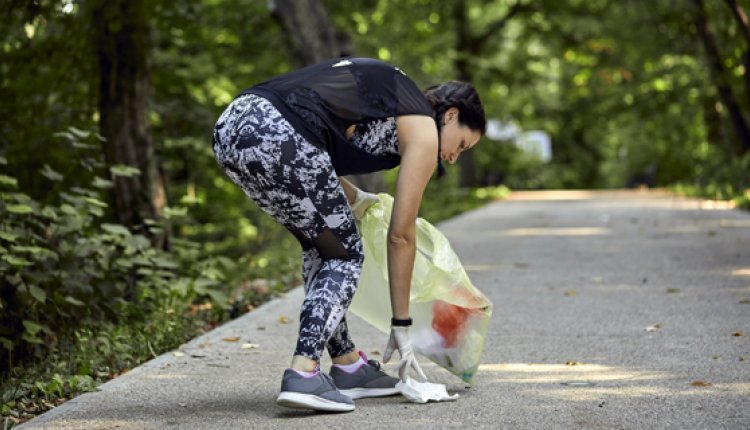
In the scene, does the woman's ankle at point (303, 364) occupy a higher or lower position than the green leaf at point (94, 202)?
lower

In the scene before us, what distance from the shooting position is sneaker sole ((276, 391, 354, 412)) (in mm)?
4309

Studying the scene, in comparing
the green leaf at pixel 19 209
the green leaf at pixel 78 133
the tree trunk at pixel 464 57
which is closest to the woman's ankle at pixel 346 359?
the green leaf at pixel 19 209

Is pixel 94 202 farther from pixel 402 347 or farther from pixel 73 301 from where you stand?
pixel 402 347

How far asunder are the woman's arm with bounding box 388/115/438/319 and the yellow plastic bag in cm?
46

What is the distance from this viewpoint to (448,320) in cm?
502

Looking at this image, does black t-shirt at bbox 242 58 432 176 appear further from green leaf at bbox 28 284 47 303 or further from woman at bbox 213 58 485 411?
green leaf at bbox 28 284 47 303

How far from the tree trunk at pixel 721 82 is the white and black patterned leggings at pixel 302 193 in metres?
20.3

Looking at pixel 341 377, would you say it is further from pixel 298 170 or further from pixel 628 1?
pixel 628 1

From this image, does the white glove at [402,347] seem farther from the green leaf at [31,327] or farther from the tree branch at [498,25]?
the tree branch at [498,25]

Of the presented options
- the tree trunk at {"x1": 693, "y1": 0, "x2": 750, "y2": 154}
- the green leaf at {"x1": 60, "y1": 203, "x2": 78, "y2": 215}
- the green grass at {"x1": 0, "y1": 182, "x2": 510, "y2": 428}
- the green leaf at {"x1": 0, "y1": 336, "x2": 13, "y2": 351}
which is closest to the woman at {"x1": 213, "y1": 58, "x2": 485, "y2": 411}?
the green grass at {"x1": 0, "y1": 182, "x2": 510, "y2": 428}

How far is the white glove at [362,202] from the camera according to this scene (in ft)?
16.5

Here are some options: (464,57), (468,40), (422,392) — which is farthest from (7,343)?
(468,40)

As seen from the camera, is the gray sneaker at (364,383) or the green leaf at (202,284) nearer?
the gray sneaker at (364,383)

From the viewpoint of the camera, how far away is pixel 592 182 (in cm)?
4759
